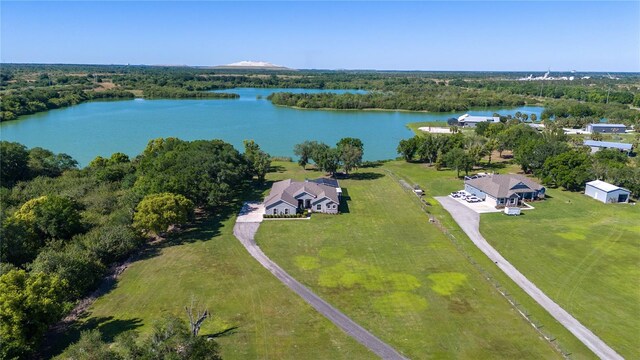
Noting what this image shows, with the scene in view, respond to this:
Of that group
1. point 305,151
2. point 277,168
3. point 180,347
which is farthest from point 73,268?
point 277,168

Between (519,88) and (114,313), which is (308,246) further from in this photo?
(519,88)

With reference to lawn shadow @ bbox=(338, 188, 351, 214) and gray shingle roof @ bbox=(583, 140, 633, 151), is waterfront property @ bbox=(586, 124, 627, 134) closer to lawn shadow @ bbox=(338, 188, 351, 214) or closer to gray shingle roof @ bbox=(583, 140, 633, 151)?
gray shingle roof @ bbox=(583, 140, 633, 151)

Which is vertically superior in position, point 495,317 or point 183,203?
point 183,203

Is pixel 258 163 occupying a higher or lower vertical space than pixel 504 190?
higher

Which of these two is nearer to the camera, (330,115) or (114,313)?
(114,313)

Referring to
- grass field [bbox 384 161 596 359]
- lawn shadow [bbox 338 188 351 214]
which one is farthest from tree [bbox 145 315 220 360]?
lawn shadow [bbox 338 188 351 214]

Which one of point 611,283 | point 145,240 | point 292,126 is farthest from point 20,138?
point 611,283

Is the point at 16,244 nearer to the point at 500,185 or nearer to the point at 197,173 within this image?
the point at 197,173
